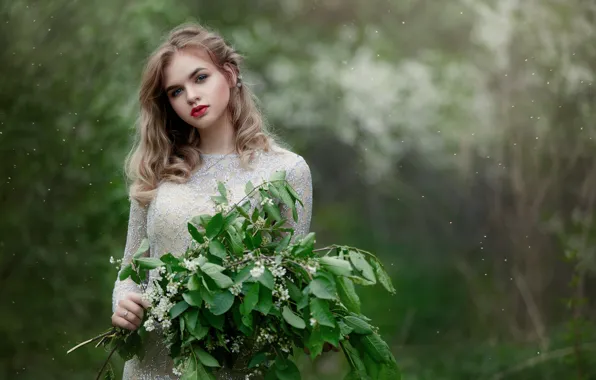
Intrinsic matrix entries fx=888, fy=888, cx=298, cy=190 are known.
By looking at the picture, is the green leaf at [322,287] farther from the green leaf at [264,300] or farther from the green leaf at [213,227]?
the green leaf at [213,227]

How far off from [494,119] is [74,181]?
6.06 feet

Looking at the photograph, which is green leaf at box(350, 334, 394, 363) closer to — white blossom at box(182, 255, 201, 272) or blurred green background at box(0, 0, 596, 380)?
white blossom at box(182, 255, 201, 272)

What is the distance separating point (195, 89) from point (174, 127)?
20 centimetres

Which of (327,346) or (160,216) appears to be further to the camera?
(160,216)

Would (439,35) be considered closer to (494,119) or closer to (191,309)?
(494,119)

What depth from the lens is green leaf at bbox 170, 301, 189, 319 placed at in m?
1.43

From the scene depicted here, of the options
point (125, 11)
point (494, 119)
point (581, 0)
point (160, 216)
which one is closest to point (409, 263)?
point (494, 119)

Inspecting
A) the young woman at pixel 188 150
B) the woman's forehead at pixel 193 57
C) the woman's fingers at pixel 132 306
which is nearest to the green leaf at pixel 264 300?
the woman's fingers at pixel 132 306

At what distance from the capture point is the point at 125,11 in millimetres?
3896

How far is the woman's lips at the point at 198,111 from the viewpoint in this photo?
1.88 m

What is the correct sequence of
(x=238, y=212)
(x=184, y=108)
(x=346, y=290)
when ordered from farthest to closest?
1. (x=184, y=108)
2. (x=238, y=212)
3. (x=346, y=290)

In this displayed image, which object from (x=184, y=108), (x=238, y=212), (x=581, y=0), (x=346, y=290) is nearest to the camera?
(x=346, y=290)

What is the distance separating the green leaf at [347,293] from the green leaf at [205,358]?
23 centimetres

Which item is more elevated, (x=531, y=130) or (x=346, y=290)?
(x=346, y=290)
